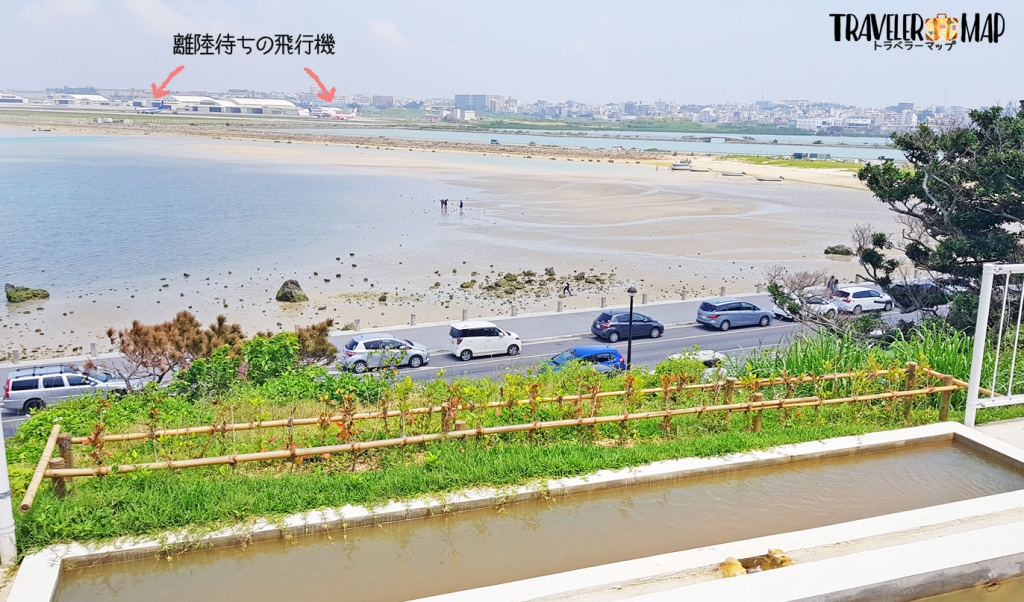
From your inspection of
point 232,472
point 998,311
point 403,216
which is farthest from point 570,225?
point 232,472

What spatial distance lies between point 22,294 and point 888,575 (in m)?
35.3

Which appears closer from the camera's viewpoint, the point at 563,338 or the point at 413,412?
the point at 413,412

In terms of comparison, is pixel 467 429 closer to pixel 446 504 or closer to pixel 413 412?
pixel 413 412

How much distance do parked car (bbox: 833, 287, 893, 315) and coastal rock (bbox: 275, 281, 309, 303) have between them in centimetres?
2209

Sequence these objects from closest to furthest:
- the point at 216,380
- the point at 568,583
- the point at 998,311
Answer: the point at 568,583, the point at 216,380, the point at 998,311

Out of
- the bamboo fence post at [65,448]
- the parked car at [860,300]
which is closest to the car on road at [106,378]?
the bamboo fence post at [65,448]

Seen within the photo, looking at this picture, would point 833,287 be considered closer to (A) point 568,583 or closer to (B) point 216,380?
(B) point 216,380

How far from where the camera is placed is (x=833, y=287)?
32781 millimetres

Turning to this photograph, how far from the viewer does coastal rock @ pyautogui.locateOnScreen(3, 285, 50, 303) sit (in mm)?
32125

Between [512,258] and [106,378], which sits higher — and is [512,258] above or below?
above

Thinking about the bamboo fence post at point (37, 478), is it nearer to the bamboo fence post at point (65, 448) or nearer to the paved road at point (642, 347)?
the bamboo fence post at point (65, 448)

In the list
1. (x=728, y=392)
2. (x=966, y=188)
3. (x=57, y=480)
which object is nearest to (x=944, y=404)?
(x=728, y=392)

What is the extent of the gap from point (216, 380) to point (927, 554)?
1082 centimetres

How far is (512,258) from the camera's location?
136ft
